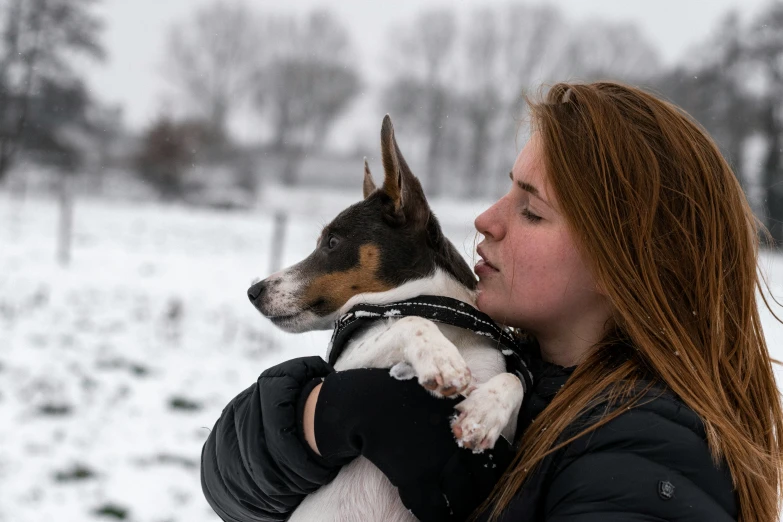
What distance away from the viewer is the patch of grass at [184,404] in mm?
6127

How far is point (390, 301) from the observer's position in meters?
2.61

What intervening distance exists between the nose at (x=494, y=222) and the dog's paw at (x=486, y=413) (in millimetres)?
473

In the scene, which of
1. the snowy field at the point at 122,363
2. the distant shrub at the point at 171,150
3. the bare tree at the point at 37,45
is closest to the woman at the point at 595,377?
the snowy field at the point at 122,363

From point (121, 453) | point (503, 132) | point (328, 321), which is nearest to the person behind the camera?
point (328, 321)

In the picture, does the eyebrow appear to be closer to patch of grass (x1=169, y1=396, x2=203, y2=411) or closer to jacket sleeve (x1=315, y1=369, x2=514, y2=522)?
jacket sleeve (x1=315, y1=369, x2=514, y2=522)

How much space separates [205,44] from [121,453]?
41.6ft

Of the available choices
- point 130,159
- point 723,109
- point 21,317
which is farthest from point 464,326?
point 130,159

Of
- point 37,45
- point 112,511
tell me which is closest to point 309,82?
point 37,45

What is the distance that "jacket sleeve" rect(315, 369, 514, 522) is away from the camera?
1836mm

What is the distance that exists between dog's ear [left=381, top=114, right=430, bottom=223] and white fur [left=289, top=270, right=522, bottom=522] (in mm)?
499

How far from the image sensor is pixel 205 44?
15805mm

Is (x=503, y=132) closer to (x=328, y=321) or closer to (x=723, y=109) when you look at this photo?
(x=723, y=109)

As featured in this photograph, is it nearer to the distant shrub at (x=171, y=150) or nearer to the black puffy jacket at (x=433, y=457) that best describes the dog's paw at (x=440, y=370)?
the black puffy jacket at (x=433, y=457)

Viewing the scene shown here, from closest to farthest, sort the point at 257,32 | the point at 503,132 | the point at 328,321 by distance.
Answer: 1. the point at 328,321
2. the point at 503,132
3. the point at 257,32
